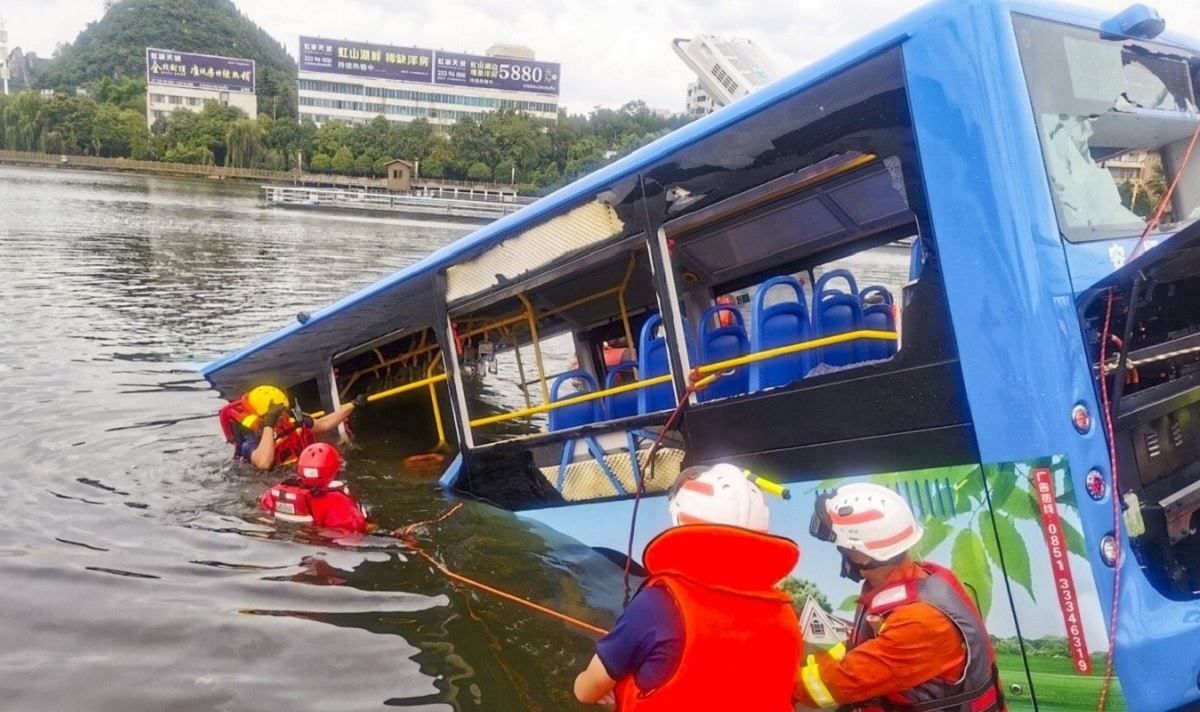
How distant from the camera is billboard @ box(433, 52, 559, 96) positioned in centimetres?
11712

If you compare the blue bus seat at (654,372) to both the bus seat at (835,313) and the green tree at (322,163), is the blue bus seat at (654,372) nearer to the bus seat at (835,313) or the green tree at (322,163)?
the bus seat at (835,313)

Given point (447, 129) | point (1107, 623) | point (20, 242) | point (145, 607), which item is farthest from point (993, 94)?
point (447, 129)

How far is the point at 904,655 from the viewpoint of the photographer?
10.2ft

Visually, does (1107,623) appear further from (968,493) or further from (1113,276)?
(1113,276)

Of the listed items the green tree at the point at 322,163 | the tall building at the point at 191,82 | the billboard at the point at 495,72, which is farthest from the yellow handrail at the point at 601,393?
the tall building at the point at 191,82

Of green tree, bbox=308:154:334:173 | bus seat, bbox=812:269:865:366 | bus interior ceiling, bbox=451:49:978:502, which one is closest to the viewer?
bus interior ceiling, bbox=451:49:978:502

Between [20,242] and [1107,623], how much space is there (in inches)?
1167

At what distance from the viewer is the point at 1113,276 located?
3.45 meters

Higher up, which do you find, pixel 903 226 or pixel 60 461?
pixel 903 226

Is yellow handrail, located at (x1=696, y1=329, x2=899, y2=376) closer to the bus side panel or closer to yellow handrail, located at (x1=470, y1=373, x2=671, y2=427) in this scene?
yellow handrail, located at (x1=470, y1=373, x2=671, y2=427)

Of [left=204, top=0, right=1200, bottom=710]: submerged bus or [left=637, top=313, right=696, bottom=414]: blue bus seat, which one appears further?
[left=637, top=313, right=696, bottom=414]: blue bus seat

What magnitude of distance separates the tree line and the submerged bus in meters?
Answer: 80.9

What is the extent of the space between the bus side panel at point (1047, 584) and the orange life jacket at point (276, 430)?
6.59m

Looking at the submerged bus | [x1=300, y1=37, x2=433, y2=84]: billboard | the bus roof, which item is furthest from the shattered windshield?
[x1=300, y1=37, x2=433, y2=84]: billboard
